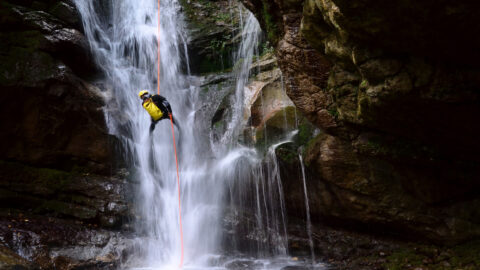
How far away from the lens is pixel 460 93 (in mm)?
4414

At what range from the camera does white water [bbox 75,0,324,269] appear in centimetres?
814

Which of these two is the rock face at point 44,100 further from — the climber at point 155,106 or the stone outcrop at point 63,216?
the climber at point 155,106

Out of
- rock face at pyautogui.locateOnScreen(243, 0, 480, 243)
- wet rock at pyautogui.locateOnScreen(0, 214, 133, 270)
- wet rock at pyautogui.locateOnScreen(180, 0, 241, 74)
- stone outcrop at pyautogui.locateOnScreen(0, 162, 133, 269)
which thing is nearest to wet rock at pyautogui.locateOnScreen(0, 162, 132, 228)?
stone outcrop at pyautogui.locateOnScreen(0, 162, 133, 269)

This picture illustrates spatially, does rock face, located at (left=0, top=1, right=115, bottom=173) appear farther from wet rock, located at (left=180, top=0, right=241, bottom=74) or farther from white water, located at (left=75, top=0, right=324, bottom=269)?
wet rock, located at (left=180, top=0, right=241, bottom=74)

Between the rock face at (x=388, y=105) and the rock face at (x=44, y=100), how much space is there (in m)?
4.98

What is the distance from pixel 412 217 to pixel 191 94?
6.99 m

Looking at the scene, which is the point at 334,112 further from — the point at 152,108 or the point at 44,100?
the point at 44,100

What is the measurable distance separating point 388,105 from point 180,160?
247 inches

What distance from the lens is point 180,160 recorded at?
995 cm

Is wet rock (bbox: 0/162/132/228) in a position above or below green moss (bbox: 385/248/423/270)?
above

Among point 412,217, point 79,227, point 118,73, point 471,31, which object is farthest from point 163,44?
point 471,31

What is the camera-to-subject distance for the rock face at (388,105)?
403 centimetres

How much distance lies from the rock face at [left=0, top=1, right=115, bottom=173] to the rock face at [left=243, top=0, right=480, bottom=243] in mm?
4983

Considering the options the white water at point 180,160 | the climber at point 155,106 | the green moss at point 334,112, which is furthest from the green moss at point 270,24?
the climber at point 155,106
